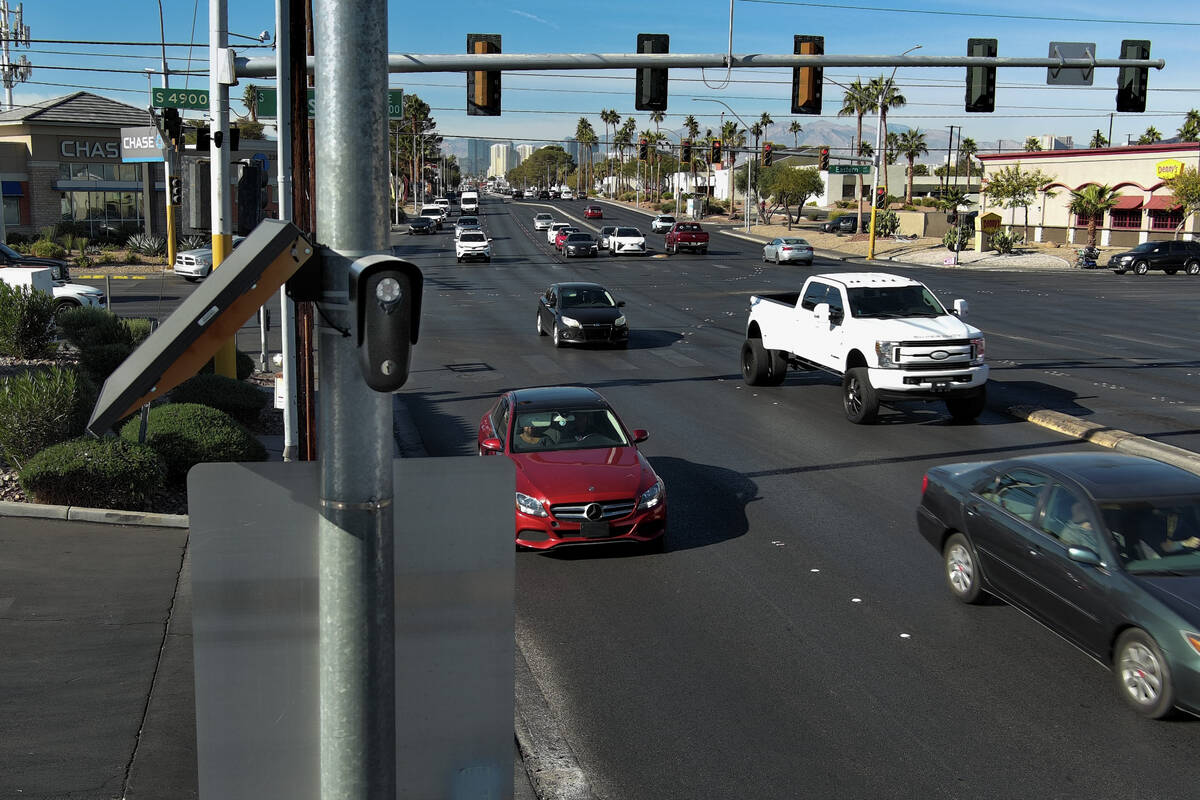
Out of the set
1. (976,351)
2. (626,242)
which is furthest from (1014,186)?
(976,351)

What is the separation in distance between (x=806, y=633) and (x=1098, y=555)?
225 cm

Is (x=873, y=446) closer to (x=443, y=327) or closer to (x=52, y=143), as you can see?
(x=443, y=327)

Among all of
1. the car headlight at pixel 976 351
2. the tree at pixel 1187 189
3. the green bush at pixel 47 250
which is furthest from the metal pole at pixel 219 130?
the tree at pixel 1187 189

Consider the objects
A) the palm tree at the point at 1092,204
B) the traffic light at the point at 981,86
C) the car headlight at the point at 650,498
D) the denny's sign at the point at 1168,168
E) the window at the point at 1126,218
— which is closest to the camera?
the car headlight at the point at 650,498

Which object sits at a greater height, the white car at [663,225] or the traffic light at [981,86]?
the traffic light at [981,86]

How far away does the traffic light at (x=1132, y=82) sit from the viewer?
22344mm

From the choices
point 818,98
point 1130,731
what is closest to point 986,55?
point 818,98

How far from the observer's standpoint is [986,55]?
70.7 feet

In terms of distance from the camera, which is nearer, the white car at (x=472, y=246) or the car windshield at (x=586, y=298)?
the car windshield at (x=586, y=298)

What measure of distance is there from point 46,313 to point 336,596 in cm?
1852

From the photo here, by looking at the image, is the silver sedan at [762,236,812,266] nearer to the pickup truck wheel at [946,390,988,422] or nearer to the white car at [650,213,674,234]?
the white car at [650,213,674,234]

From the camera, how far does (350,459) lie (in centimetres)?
276

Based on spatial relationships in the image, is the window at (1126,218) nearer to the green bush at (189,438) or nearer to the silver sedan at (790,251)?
the silver sedan at (790,251)

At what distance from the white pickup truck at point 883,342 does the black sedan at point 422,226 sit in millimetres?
66707
